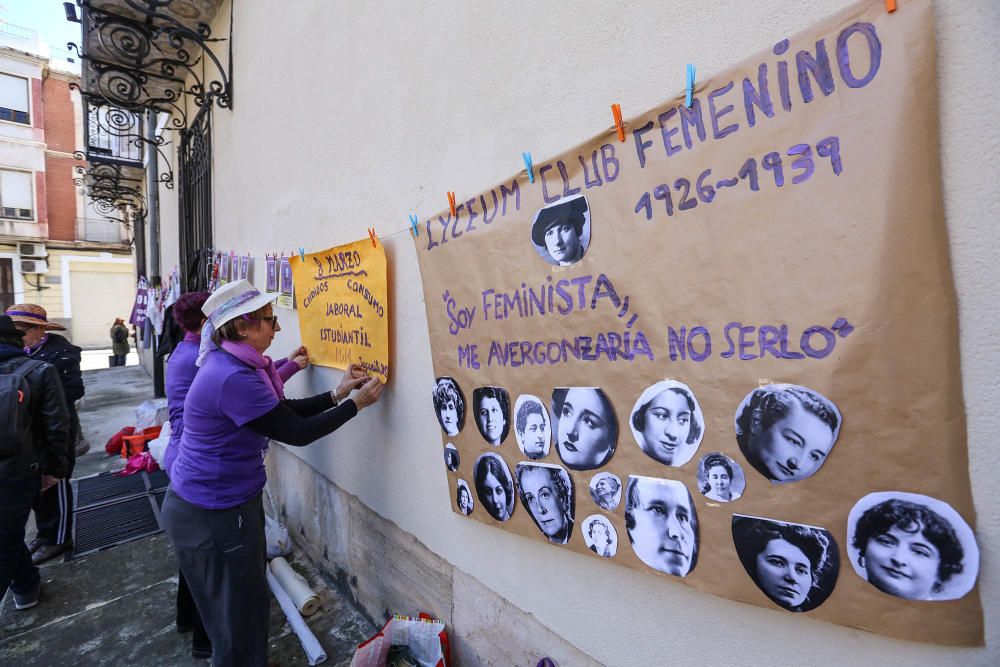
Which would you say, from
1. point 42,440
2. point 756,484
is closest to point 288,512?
point 42,440

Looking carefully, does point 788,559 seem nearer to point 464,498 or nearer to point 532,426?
point 532,426

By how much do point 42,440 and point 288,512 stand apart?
1.58 m

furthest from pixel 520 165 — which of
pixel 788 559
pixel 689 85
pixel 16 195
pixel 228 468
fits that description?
pixel 16 195

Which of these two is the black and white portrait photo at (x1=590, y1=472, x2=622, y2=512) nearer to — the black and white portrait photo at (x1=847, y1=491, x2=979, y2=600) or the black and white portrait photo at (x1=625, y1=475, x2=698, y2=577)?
the black and white portrait photo at (x1=625, y1=475, x2=698, y2=577)

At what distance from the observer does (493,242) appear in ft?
5.24

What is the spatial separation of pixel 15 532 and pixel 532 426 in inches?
131

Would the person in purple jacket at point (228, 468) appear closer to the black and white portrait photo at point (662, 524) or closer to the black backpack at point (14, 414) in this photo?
the black and white portrait photo at point (662, 524)

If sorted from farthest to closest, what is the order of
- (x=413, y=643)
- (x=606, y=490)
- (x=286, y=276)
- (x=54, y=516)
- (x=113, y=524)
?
(x=113, y=524), (x=54, y=516), (x=286, y=276), (x=413, y=643), (x=606, y=490)

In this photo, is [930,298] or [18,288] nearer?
[930,298]

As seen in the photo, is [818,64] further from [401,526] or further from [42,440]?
[42,440]

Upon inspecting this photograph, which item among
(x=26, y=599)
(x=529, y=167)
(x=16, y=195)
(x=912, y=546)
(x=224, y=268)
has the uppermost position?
(x=16, y=195)

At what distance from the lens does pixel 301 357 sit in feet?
9.64

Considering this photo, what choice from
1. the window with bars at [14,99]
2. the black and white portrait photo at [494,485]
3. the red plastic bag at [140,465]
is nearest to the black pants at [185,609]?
the black and white portrait photo at [494,485]

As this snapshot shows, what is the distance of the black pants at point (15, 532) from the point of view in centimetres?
273
